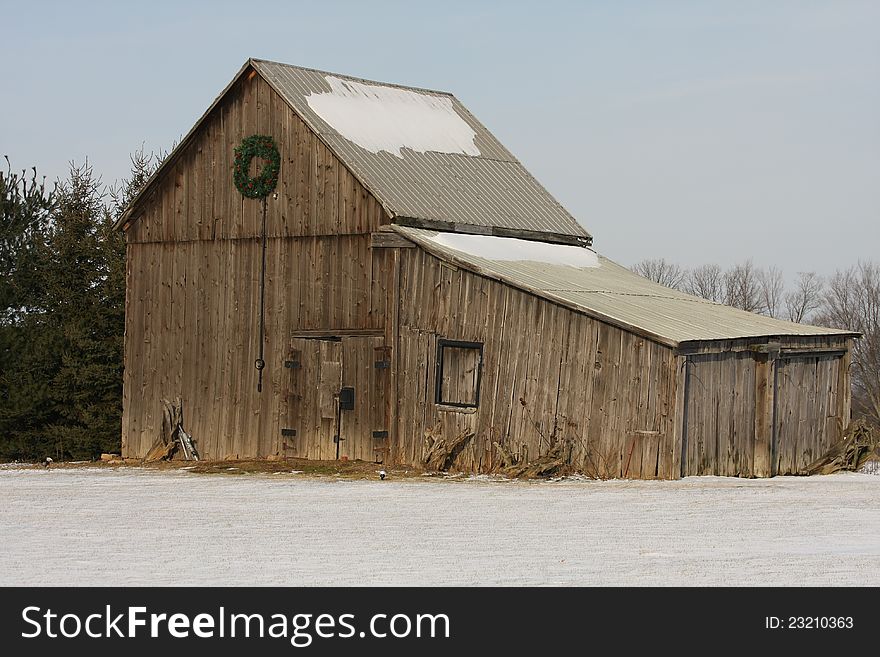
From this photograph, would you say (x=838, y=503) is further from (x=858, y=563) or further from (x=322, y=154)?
(x=322, y=154)

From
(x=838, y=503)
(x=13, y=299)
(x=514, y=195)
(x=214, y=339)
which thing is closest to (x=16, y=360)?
(x=13, y=299)

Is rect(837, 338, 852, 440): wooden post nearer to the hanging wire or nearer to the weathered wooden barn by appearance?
the weathered wooden barn

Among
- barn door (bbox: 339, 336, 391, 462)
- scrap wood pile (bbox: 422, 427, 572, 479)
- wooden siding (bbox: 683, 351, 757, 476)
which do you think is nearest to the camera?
wooden siding (bbox: 683, 351, 757, 476)

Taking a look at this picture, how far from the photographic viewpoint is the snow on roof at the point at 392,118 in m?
27.2

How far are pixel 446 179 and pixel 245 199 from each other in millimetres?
4008

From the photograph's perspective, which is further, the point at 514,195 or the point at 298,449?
the point at 514,195

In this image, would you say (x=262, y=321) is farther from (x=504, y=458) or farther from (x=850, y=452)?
(x=850, y=452)

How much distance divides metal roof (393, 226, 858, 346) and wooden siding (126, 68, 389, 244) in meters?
1.55

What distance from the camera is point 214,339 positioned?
27312 mm

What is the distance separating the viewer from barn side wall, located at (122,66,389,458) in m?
25.4

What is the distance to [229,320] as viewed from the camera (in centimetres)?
2709

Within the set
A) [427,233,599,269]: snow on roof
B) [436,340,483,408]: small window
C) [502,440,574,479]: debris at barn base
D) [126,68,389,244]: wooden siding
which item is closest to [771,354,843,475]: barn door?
[502,440,574,479]: debris at barn base

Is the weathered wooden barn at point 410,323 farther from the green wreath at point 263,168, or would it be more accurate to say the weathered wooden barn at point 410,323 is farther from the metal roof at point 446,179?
the green wreath at point 263,168
